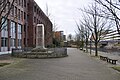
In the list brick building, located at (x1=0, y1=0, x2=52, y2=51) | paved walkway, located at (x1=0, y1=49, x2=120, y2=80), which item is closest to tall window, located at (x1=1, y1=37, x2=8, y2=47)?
brick building, located at (x1=0, y1=0, x2=52, y2=51)

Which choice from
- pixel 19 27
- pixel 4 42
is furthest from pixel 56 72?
pixel 19 27

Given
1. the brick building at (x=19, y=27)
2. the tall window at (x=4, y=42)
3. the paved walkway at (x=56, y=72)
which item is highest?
the brick building at (x=19, y=27)

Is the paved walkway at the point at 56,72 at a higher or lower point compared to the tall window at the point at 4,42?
lower

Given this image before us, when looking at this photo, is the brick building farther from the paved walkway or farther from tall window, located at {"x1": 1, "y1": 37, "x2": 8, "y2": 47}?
the paved walkway

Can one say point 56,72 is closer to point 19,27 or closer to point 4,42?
point 4,42

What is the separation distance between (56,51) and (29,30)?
32552mm

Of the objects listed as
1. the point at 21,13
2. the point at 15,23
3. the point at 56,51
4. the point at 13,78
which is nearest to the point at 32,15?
the point at 21,13

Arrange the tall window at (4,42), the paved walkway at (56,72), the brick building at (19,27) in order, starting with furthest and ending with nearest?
1. the brick building at (19,27)
2. the tall window at (4,42)
3. the paved walkway at (56,72)

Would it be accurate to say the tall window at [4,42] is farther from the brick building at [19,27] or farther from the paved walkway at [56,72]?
the paved walkway at [56,72]

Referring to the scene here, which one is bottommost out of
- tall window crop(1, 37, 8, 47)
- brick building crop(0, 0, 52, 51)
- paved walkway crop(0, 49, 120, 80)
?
paved walkway crop(0, 49, 120, 80)

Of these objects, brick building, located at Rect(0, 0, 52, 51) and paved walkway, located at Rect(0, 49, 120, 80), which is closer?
paved walkway, located at Rect(0, 49, 120, 80)

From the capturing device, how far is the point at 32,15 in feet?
211

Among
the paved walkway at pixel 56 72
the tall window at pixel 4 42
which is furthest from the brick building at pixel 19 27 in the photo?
the paved walkway at pixel 56 72

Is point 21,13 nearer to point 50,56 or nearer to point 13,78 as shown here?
point 50,56
